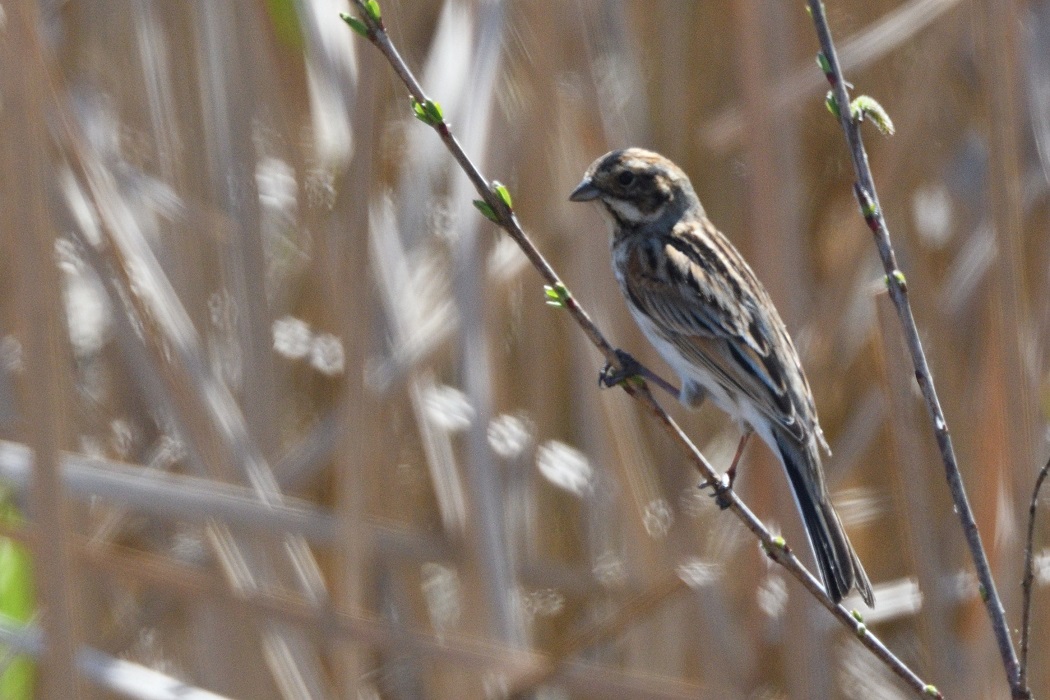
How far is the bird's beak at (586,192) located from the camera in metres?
2.43

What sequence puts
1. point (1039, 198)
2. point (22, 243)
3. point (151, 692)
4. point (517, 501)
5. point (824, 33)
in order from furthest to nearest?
point (517, 501) < point (1039, 198) < point (151, 692) < point (22, 243) < point (824, 33)

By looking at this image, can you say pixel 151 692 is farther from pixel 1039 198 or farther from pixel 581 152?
pixel 1039 198

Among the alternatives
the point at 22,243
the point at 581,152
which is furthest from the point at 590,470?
the point at 22,243

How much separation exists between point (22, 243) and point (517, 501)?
1435 mm

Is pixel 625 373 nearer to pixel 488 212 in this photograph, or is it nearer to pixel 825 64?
pixel 488 212

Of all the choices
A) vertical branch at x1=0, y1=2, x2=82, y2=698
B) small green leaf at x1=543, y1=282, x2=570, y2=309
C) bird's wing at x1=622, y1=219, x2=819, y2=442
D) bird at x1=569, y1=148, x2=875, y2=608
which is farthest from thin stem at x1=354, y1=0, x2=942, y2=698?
vertical branch at x1=0, y1=2, x2=82, y2=698

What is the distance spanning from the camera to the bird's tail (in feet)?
6.24

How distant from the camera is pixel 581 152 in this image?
2850 mm

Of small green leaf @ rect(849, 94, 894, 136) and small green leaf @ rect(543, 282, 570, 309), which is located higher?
small green leaf @ rect(543, 282, 570, 309)

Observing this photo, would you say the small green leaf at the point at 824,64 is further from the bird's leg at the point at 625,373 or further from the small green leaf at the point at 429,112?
the bird's leg at the point at 625,373

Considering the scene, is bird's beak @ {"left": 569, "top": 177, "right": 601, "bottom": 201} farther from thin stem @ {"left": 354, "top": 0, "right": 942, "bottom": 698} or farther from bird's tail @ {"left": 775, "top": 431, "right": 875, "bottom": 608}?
thin stem @ {"left": 354, "top": 0, "right": 942, "bottom": 698}

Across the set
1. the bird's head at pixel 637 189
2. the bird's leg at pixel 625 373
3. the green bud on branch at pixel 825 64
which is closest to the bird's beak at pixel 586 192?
the bird's head at pixel 637 189

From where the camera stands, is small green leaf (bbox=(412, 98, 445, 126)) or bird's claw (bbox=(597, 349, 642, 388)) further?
bird's claw (bbox=(597, 349, 642, 388))

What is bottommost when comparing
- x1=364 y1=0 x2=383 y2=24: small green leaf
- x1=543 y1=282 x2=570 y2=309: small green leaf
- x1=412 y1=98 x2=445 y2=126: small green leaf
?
x1=543 y1=282 x2=570 y2=309: small green leaf
